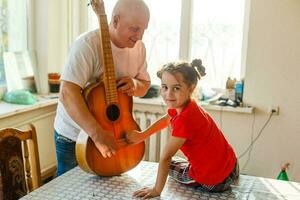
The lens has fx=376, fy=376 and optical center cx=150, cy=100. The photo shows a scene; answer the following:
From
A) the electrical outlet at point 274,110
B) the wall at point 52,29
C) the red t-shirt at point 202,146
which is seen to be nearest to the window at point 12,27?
the wall at point 52,29

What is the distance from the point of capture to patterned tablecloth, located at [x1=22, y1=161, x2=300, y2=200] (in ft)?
4.77

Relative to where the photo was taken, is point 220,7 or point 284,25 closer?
point 284,25

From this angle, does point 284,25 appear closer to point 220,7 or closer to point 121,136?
point 220,7

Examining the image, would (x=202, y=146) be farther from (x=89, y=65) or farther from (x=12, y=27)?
(x=12, y=27)

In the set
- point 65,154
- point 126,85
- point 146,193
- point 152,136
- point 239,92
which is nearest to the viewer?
point 146,193

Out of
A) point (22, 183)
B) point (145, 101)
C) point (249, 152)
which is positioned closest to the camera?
point (22, 183)

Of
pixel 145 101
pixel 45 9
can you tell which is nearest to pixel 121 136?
pixel 145 101

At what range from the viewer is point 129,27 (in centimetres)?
164

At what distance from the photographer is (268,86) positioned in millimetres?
2771

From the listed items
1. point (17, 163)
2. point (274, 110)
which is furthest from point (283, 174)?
point (17, 163)

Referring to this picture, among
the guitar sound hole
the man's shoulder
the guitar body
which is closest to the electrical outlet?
the guitar body

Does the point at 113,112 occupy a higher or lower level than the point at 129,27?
lower

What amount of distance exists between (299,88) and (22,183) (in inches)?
78.7

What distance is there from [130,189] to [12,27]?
2002 mm
